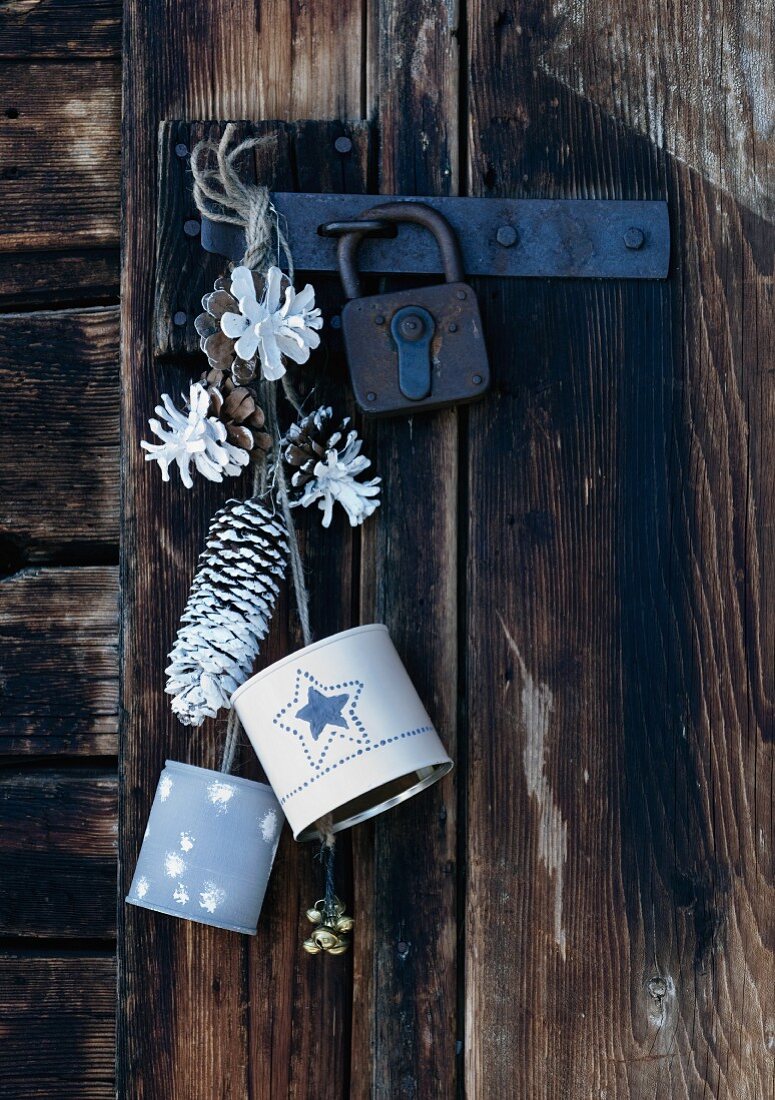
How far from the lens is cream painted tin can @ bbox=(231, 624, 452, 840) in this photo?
0.66 metres

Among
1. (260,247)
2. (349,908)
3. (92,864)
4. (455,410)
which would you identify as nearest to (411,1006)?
(349,908)

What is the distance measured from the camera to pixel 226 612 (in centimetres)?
70

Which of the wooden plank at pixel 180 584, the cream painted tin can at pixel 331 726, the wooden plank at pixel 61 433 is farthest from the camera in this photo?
→ the wooden plank at pixel 61 433

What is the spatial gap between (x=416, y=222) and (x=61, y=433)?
1.23 feet

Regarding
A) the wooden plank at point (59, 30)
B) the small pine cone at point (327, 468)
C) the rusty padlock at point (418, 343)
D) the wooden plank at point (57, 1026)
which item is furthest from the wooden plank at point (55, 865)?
the wooden plank at point (59, 30)

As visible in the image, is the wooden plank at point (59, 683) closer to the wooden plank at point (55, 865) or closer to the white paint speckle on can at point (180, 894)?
the wooden plank at point (55, 865)

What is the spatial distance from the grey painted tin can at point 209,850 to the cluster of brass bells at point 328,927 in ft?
0.14

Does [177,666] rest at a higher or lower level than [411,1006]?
higher

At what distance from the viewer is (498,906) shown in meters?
0.75

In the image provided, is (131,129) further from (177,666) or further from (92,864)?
(92,864)

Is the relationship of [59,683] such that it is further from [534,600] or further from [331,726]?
[534,600]

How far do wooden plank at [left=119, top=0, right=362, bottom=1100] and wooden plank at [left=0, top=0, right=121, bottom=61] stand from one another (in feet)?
0.26

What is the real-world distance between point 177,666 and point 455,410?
0.31m

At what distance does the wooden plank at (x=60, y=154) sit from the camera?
886 millimetres
